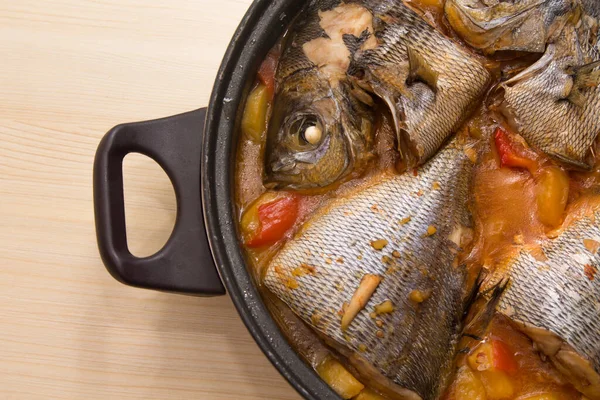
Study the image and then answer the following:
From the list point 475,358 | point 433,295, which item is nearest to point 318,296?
point 433,295

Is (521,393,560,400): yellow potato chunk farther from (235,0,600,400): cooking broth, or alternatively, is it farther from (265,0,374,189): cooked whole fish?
(265,0,374,189): cooked whole fish

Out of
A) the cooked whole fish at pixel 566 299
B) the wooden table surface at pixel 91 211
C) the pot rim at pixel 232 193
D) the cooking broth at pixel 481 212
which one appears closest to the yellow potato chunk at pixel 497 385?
the cooking broth at pixel 481 212

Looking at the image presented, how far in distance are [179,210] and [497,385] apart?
902 millimetres

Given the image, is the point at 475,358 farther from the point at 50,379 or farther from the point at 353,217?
the point at 50,379

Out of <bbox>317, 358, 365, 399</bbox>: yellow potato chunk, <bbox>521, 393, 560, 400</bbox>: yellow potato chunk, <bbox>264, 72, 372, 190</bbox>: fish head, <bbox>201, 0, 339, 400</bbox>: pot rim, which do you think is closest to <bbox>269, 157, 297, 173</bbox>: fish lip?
<bbox>264, 72, 372, 190</bbox>: fish head

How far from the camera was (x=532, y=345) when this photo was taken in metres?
1.45

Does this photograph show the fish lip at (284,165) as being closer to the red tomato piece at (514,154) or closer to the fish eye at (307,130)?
the fish eye at (307,130)

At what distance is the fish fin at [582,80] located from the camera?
1.40 m

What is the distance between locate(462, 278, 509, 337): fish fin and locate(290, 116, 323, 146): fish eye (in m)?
0.56

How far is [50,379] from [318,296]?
973 mm

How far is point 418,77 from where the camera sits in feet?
4.76

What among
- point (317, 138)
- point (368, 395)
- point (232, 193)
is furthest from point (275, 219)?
point (368, 395)

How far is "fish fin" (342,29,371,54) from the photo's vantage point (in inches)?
57.6

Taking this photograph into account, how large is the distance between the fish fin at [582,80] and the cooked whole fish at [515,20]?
0.10 m
